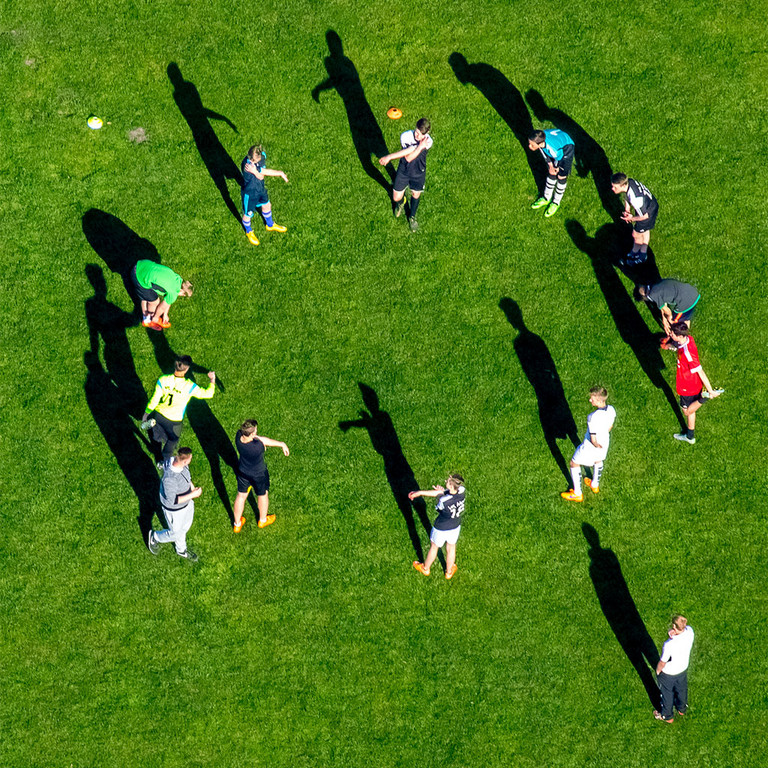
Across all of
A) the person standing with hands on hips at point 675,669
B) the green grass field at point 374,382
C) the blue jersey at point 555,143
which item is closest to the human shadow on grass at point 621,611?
the green grass field at point 374,382

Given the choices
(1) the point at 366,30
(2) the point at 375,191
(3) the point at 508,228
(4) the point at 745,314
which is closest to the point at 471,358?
(3) the point at 508,228

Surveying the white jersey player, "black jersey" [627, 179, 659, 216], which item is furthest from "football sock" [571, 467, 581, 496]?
"black jersey" [627, 179, 659, 216]

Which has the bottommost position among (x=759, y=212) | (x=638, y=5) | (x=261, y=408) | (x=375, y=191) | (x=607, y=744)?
(x=607, y=744)

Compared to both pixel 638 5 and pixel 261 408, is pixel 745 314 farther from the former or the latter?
pixel 261 408

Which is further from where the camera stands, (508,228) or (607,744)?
(508,228)

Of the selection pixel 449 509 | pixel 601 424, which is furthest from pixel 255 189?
pixel 601 424

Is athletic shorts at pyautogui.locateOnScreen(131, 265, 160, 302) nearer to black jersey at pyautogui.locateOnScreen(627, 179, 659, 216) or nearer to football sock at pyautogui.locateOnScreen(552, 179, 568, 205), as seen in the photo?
football sock at pyautogui.locateOnScreen(552, 179, 568, 205)

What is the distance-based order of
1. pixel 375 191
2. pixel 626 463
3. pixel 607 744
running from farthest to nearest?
1. pixel 375 191
2. pixel 626 463
3. pixel 607 744
